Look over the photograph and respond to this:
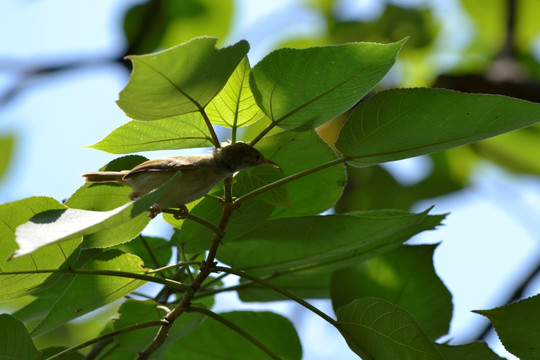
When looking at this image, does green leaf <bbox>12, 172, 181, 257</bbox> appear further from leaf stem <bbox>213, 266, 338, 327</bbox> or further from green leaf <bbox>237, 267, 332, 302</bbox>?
green leaf <bbox>237, 267, 332, 302</bbox>

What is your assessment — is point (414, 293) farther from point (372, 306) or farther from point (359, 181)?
point (359, 181)

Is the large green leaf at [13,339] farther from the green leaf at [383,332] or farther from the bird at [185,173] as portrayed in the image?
the green leaf at [383,332]

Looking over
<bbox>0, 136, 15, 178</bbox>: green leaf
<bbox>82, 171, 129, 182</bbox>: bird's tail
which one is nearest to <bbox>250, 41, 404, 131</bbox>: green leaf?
<bbox>82, 171, 129, 182</bbox>: bird's tail

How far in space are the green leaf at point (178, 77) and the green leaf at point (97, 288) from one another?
10.2 inches

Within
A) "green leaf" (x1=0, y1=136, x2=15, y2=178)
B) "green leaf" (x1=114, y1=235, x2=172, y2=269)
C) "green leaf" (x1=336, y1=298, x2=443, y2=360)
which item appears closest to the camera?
"green leaf" (x1=336, y1=298, x2=443, y2=360)

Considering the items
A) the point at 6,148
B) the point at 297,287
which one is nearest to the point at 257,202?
the point at 297,287

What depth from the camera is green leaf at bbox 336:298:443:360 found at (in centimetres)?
86

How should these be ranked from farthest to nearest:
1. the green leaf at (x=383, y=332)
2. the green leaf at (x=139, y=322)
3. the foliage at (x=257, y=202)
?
the green leaf at (x=139, y=322) → the green leaf at (x=383, y=332) → the foliage at (x=257, y=202)

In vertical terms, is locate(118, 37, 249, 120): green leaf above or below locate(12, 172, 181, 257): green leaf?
above

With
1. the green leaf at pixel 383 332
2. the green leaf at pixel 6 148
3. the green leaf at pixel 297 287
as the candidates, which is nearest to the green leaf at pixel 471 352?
the green leaf at pixel 383 332

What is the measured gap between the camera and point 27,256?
843mm

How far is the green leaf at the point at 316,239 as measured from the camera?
0.95 metres

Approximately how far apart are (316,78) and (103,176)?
1.06 ft

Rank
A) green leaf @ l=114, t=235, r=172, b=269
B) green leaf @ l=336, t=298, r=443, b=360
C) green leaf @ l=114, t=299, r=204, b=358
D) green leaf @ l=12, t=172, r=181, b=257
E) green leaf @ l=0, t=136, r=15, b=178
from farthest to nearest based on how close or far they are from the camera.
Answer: green leaf @ l=0, t=136, r=15, b=178
green leaf @ l=114, t=235, r=172, b=269
green leaf @ l=114, t=299, r=204, b=358
green leaf @ l=336, t=298, r=443, b=360
green leaf @ l=12, t=172, r=181, b=257
